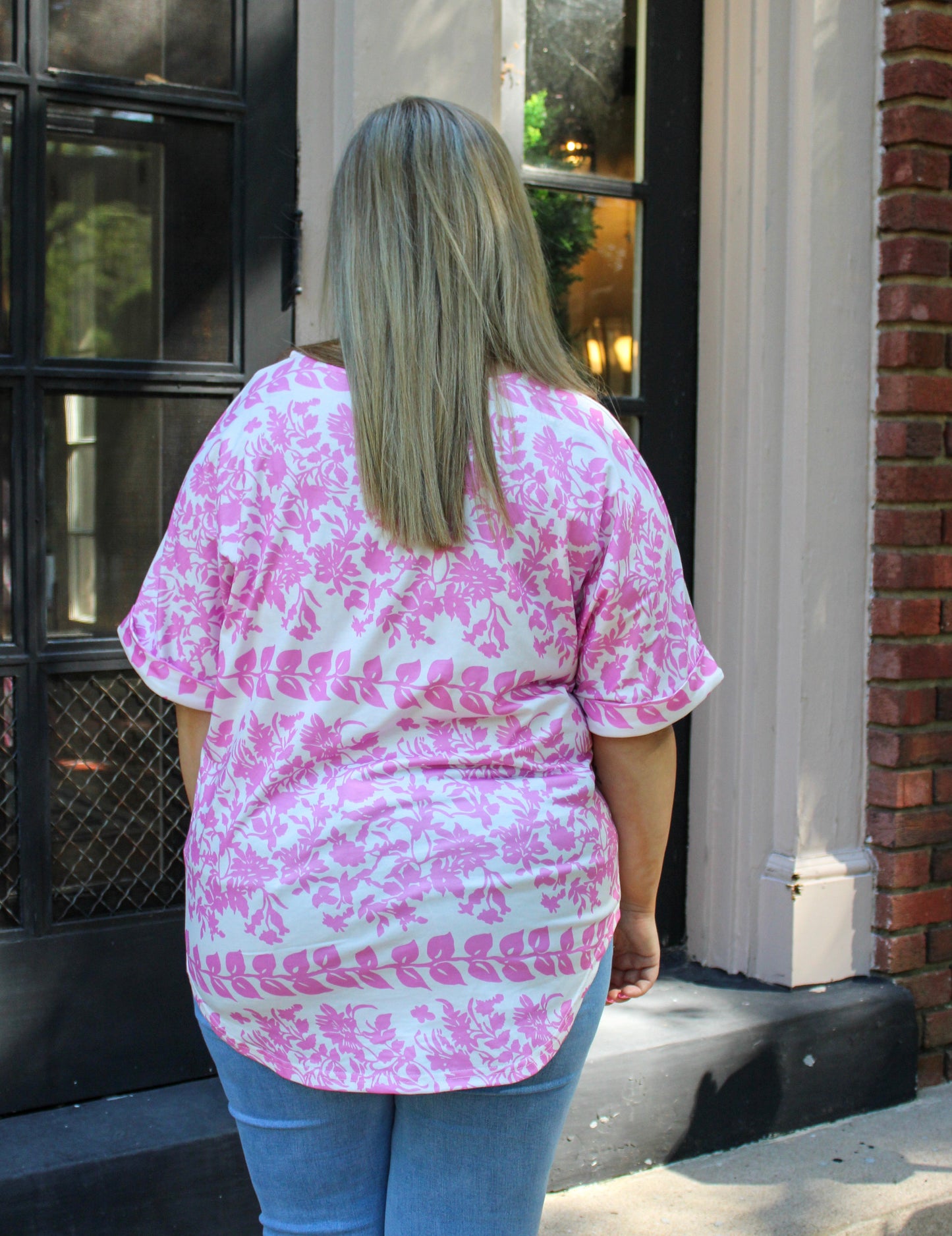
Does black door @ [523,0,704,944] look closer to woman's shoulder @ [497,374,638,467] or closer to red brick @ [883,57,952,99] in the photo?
red brick @ [883,57,952,99]

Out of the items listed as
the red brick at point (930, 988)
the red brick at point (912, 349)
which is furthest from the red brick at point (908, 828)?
Answer: the red brick at point (912, 349)

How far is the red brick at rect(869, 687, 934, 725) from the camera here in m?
3.06

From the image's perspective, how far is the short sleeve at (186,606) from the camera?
1.38m

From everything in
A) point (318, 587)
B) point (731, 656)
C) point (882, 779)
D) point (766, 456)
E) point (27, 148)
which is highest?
point (27, 148)

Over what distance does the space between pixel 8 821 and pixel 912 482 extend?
2.17 m

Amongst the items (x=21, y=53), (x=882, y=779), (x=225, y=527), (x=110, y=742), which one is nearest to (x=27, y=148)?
(x=21, y=53)

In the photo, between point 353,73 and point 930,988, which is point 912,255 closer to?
Answer: point 353,73

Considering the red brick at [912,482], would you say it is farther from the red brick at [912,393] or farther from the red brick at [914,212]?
the red brick at [914,212]

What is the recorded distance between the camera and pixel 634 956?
1663mm

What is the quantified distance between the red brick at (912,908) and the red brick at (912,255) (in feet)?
4.96

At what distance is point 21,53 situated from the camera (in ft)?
7.63

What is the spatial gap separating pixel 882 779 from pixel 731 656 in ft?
1.56

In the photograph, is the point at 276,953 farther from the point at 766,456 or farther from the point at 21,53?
the point at 766,456

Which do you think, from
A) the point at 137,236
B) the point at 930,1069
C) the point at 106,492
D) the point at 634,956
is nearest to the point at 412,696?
the point at 634,956
